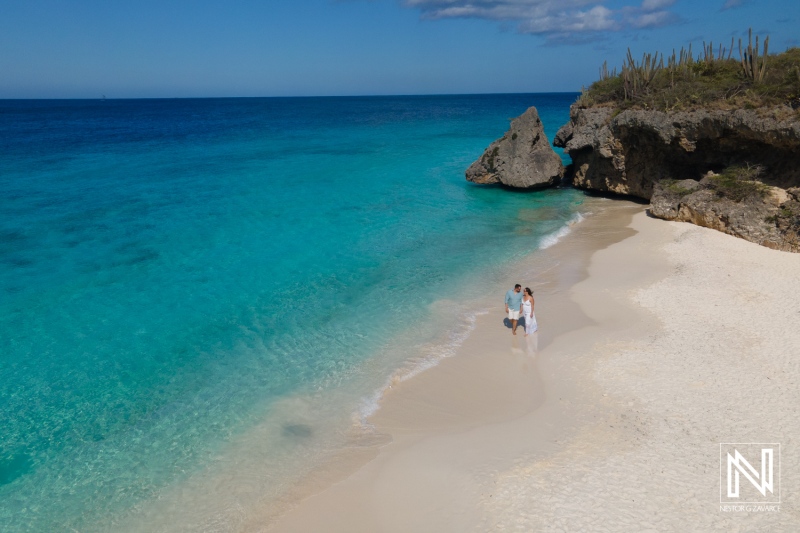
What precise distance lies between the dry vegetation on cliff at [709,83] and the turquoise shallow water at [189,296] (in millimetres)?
6236

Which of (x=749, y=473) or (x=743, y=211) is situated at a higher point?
(x=743, y=211)

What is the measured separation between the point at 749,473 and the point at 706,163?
19391 mm

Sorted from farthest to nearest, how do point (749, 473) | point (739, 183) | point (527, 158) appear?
point (527, 158) < point (739, 183) < point (749, 473)

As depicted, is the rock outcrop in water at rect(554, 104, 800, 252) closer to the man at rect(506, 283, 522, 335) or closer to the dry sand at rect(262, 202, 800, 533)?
the dry sand at rect(262, 202, 800, 533)

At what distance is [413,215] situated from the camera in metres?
26.4

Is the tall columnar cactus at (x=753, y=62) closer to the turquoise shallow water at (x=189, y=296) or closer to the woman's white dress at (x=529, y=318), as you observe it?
the turquoise shallow water at (x=189, y=296)

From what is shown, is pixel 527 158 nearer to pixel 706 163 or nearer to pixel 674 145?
pixel 674 145

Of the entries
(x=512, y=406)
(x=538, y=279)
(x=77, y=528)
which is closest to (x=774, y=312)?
(x=538, y=279)

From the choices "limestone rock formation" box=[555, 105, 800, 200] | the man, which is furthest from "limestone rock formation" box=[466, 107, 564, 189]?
the man

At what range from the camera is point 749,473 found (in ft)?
28.3

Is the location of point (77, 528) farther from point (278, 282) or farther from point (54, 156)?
point (54, 156)

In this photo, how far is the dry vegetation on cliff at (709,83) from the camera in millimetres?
20625

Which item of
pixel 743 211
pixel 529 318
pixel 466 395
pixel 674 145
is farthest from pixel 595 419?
pixel 674 145

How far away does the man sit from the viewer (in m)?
13.7
